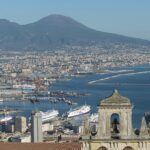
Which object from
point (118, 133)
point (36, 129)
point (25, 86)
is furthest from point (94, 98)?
point (118, 133)

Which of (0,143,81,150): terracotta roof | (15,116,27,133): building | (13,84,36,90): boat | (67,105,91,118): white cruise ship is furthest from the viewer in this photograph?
(13,84,36,90): boat

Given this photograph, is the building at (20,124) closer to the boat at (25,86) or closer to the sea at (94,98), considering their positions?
the sea at (94,98)

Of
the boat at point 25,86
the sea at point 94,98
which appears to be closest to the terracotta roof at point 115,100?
the sea at point 94,98

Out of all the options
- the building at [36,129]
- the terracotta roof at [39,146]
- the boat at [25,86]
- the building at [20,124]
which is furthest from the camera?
the boat at [25,86]

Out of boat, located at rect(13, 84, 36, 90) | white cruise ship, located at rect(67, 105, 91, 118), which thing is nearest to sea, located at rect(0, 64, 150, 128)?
white cruise ship, located at rect(67, 105, 91, 118)

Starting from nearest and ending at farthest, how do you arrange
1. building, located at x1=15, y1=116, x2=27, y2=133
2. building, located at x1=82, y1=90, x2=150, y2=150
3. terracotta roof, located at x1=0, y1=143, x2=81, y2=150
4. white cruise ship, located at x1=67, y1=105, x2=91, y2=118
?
building, located at x1=82, y1=90, x2=150, y2=150 < terracotta roof, located at x1=0, y1=143, x2=81, y2=150 < building, located at x1=15, y1=116, x2=27, y2=133 < white cruise ship, located at x1=67, y1=105, x2=91, y2=118

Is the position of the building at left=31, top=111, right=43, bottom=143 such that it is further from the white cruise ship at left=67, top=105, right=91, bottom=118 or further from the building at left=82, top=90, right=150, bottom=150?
the white cruise ship at left=67, top=105, right=91, bottom=118

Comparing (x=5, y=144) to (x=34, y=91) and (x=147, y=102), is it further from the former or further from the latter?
(x=34, y=91)

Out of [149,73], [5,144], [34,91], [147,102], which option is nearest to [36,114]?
[5,144]
